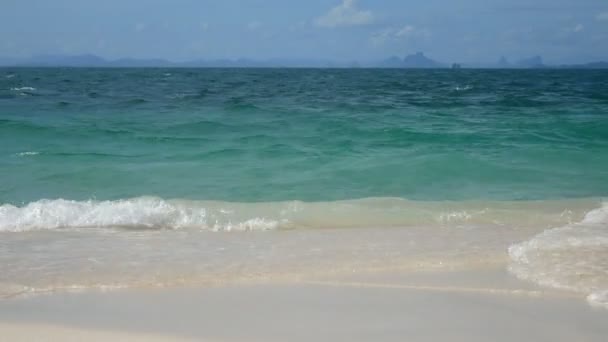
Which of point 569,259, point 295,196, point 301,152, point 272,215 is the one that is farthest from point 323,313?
point 301,152

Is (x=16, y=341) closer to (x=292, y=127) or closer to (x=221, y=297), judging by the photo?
(x=221, y=297)

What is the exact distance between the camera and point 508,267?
6.96 meters

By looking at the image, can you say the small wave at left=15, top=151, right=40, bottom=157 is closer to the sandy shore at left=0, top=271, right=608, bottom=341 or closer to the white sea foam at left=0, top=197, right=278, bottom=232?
the white sea foam at left=0, top=197, right=278, bottom=232

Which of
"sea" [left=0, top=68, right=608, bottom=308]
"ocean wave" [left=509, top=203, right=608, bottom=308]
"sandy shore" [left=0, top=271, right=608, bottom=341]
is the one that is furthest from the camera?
"sea" [left=0, top=68, right=608, bottom=308]

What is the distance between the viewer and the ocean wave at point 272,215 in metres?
9.70

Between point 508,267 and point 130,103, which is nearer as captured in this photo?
point 508,267

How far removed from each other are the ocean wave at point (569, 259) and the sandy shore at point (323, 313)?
24cm

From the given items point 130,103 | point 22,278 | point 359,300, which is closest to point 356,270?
point 359,300

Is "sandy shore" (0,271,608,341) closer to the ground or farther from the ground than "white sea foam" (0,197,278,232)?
farther from the ground

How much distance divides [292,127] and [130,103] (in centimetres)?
1207

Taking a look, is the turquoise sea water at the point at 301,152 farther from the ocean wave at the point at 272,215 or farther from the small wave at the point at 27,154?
the ocean wave at the point at 272,215

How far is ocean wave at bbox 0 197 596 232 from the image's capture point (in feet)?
31.8

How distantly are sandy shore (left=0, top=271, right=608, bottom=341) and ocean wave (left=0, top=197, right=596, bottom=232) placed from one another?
339cm

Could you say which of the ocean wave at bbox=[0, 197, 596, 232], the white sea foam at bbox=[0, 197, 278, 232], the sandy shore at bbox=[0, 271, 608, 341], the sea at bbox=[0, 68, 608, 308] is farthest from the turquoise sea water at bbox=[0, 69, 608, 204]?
the sandy shore at bbox=[0, 271, 608, 341]
